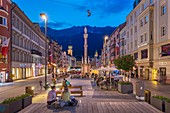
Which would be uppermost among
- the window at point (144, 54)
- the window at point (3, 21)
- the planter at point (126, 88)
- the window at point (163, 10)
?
the window at point (163, 10)

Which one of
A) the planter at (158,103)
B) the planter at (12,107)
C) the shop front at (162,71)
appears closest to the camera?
the planter at (12,107)

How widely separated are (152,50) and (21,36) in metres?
29.3

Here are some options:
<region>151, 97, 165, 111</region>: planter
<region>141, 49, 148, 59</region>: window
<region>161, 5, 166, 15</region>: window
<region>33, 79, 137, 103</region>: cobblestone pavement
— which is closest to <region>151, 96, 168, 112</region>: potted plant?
<region>151, 97, 165, 111</region>: planter

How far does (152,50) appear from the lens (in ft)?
152

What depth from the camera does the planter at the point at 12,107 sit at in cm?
1094

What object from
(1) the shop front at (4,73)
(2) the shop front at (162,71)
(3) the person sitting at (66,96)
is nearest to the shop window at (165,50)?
(2) the shop front at (162,71)

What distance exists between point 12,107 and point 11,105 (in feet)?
0.47

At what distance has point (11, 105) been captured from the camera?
37.4 ft

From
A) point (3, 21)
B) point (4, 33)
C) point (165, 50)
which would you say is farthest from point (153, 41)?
point (3, 21)

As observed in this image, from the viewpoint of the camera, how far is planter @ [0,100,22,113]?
431 inches

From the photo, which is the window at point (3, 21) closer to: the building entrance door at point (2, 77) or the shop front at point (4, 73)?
the shop front at point (4, 73)

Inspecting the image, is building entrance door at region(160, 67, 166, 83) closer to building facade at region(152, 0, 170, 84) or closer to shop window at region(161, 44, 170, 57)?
building facade at region(152, 0, 170, 84)

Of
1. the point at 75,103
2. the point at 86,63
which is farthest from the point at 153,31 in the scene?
the point at 75,103

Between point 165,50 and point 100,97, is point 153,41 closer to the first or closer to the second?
point 165,50
